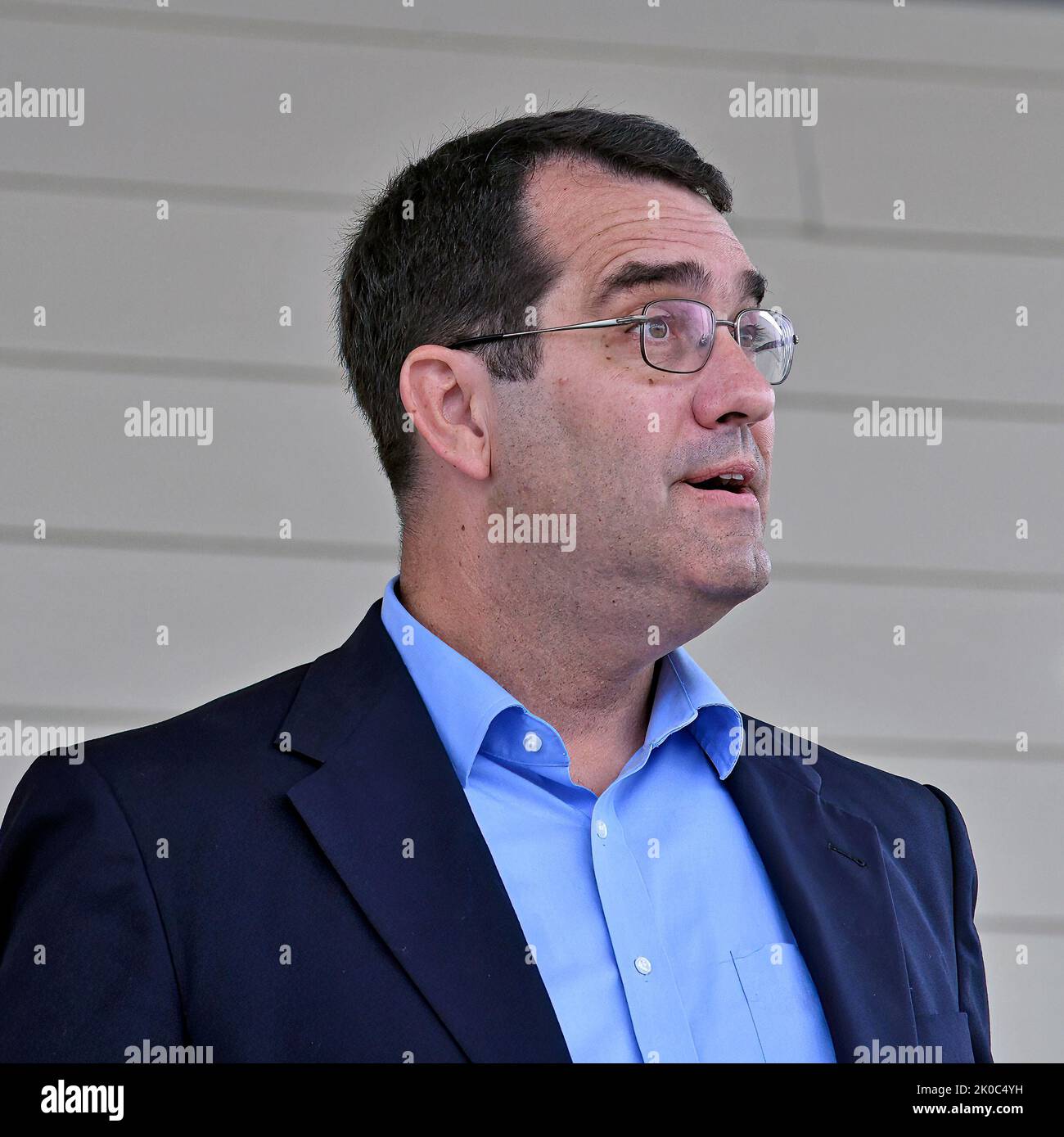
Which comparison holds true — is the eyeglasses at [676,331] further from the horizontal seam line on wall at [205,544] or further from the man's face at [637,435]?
the horizontal seam line on wall at [205,544]

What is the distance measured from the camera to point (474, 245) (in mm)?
1878

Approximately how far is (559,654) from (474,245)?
22.2 inches

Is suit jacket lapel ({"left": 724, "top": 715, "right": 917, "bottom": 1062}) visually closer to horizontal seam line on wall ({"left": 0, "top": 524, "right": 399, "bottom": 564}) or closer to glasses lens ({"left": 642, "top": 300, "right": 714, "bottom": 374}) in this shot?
glasses lens ({"left": 642, "top": 300, "right": 714, "bottom": 374})

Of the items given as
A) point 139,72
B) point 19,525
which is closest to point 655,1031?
point 19,525

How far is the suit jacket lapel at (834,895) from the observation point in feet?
5.13

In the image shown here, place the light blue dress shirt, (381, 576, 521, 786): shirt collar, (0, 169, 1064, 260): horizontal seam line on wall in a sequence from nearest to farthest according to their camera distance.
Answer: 1. the light blue dress shirt
2. (381, 576, 521, 786): shirt collar
3. (0, 169, 1064, 260): horizontal seam line on wall

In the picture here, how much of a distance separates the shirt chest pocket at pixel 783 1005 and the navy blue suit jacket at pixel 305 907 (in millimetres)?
21

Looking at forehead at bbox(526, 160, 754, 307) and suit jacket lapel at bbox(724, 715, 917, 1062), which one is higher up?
forehead at bbox(526, 160, 754, 307)

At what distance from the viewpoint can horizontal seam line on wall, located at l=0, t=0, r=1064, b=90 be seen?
306cm

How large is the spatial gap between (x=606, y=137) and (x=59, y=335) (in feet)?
5.07

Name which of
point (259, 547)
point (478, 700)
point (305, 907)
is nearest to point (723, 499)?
point (478, 700)

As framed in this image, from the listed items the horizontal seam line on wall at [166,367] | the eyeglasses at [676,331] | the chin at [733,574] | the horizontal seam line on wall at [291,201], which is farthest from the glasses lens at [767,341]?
the horizontal seam line on wall at [291,201]

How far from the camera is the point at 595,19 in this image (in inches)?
126

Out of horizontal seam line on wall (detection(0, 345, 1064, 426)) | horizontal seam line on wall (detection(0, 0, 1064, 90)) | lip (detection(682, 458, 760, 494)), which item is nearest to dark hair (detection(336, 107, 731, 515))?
lip (detection(682, 458, 760, 494))
